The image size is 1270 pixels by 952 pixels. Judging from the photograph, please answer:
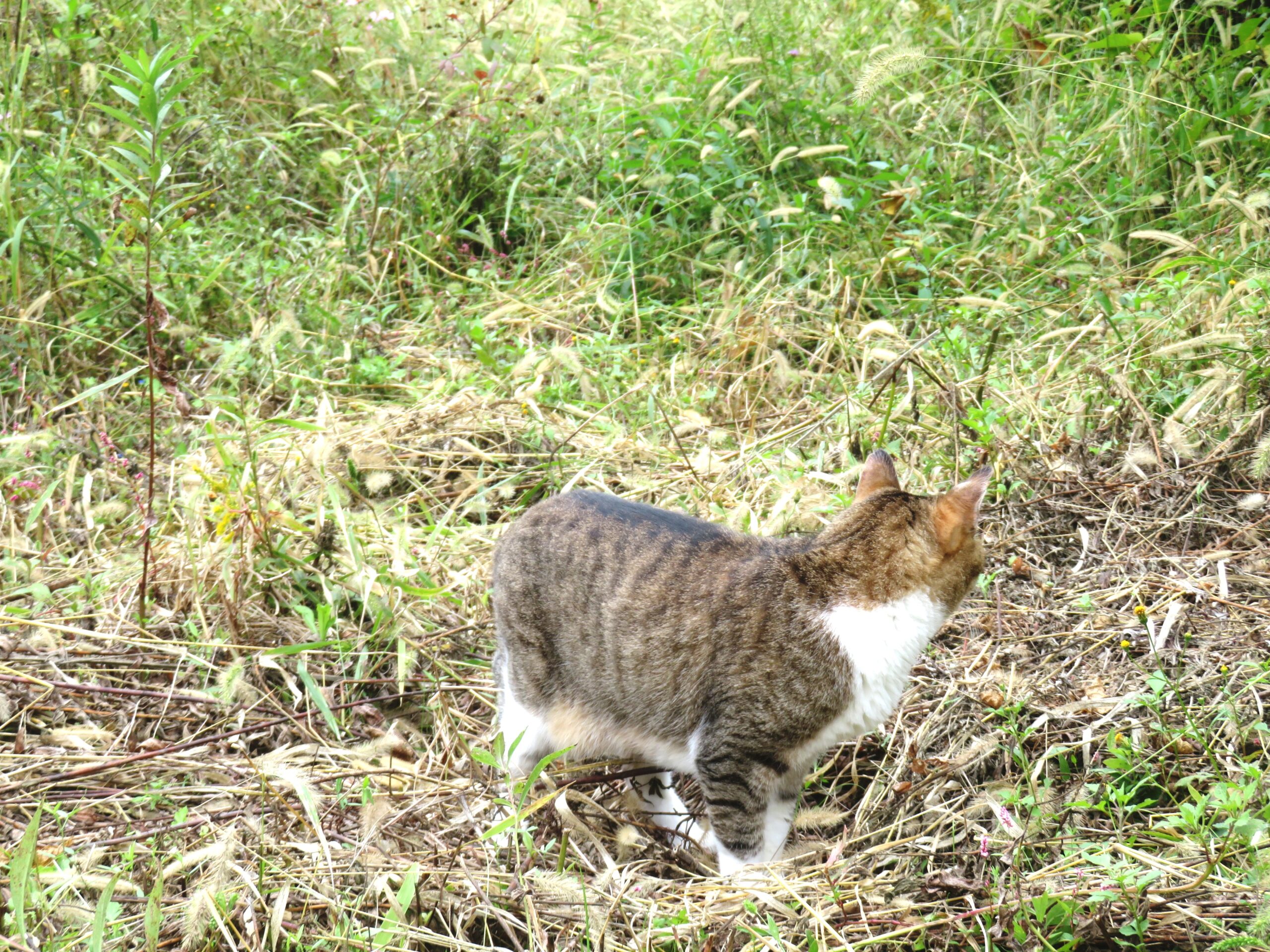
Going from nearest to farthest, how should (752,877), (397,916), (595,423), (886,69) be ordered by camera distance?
(397,916) < (752,877) < (886,69) < (595,423)

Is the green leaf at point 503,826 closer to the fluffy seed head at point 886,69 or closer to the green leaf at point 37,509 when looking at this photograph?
the green leaf at point 37,509

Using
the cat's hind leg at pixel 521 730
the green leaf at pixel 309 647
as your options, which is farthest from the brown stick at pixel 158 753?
the cat's hind leg at pixel 521 730

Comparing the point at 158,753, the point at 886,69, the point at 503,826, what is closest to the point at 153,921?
the point at 503,826

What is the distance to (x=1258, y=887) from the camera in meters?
2.09

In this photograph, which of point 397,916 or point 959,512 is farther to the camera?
point 959,512

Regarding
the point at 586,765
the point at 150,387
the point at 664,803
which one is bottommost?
the point at 664,803

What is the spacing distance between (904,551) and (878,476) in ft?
0.96

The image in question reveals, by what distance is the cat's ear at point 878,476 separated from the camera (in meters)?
3.14

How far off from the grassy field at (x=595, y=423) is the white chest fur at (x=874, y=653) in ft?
0.78

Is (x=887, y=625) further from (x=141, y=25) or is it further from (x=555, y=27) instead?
(x=141, y=25)

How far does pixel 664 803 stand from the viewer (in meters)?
3.37

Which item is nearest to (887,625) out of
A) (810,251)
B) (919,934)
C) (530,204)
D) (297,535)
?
(919,934)

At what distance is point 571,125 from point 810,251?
1731 millimetres

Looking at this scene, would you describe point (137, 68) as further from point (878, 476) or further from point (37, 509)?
point (878, 476)
